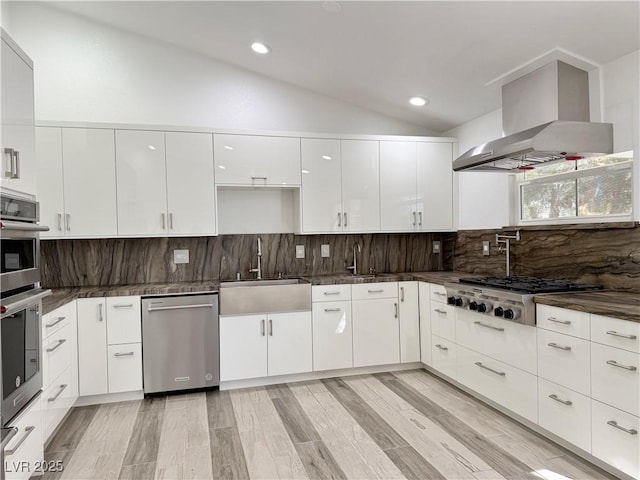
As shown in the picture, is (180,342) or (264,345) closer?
(180,342)

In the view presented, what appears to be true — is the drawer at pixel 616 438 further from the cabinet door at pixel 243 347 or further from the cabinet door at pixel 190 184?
the cabinet door at pixel 190 184

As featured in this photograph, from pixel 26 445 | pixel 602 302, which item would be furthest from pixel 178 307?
pixel 602 302

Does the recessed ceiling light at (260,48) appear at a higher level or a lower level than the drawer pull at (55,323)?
higher

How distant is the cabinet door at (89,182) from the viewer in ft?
11.3

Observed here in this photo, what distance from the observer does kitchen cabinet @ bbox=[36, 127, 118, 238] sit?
3.40 meters

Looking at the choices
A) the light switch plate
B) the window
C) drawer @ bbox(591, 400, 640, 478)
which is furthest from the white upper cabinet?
drawer @ bbox(591, 400, 640, 478)

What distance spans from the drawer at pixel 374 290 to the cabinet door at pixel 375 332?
37 mm

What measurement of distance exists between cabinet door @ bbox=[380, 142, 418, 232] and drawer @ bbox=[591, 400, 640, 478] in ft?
7.59

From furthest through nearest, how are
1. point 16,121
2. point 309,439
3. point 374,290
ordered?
point 374,290
point 309,439
point 16,121

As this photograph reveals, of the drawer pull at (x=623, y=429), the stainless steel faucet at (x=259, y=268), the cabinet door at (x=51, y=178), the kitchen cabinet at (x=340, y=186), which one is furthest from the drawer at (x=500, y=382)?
the cabinet door at (x=51, y=178)

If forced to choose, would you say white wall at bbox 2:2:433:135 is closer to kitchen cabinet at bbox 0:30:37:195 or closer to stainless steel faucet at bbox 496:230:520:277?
kitchen cabinet at bbox 0:30:37:195

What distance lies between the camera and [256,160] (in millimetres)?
3826

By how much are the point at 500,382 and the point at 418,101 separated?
250 cm

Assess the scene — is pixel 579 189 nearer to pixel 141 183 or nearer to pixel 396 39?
pixel 396 39
